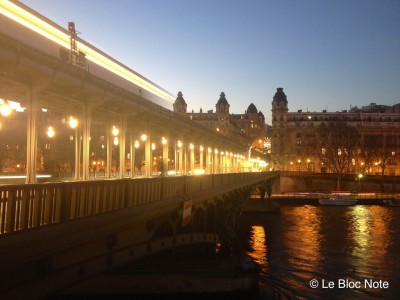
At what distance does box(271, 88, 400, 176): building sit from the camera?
13262cm

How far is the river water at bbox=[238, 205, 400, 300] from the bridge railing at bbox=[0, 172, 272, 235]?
42.4ft

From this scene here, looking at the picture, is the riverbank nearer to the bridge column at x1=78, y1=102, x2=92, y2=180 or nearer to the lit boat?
the bridge column at x1=78, y1=102, x2=92, y2=180

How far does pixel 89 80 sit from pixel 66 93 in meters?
1.11

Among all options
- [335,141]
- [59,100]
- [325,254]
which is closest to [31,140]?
[59,100]

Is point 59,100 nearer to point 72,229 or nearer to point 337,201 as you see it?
point 72,229

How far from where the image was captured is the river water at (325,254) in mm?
25906

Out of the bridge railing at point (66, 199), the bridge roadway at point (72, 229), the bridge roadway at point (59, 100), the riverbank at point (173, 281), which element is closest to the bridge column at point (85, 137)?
the bridge roadway at point (59, 100)

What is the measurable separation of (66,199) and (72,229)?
2.72 ft

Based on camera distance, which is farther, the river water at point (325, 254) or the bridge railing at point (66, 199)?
the river water at point (325, 254)

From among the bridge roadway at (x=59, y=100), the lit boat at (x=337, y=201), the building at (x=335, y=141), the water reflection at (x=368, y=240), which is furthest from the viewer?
the building at (x=335, y=141)

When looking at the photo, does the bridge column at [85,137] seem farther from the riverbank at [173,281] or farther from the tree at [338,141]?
the tree at [338,141]

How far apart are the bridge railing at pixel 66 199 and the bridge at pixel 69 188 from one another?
0.02 meters

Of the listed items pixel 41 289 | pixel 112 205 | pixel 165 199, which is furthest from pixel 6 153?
pixel 41 289

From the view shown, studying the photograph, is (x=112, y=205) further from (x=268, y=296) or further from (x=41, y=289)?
(x=268, y=296)
